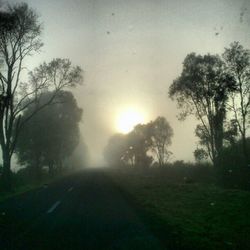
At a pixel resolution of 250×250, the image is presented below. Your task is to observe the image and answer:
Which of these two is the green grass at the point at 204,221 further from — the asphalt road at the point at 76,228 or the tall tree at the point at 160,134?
the tall tree at the point at 160,134

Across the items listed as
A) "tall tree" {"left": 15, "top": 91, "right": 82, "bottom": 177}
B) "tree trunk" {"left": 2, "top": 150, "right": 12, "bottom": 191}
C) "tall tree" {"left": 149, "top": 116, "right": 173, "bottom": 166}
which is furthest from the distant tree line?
"tree trunk" {"left": 2, "top": 150, "right": 12, "bottom": 191}

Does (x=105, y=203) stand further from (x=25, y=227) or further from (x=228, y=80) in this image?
(x=228, y=80)

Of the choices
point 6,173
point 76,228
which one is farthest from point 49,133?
point 76,228

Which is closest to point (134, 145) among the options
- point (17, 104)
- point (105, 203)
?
point (17, 104)

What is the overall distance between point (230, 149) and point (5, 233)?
85.1ft

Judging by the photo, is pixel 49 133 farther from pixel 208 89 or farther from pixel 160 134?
pixel 160 134

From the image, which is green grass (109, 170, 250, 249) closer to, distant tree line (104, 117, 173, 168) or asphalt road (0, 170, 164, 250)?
asphalt road (0, 170, 164, 250)

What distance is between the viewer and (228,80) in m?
34.3

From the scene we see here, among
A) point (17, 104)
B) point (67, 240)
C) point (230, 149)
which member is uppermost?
point (17, 104)

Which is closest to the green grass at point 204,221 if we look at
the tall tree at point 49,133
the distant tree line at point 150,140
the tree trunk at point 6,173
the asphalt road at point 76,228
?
the asphalt road at point 76,228

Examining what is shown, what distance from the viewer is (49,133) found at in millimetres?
44938

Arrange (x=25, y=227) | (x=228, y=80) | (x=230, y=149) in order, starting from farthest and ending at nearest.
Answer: (x=228, y=80), (x=230, y=149), (x=25, y=227)

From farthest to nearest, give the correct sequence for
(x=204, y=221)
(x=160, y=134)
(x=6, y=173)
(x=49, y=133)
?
(x=160, y=134)
(x=49, y=133)
(x=6, y=173)
(x=204, y=221)

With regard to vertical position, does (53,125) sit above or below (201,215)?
above
